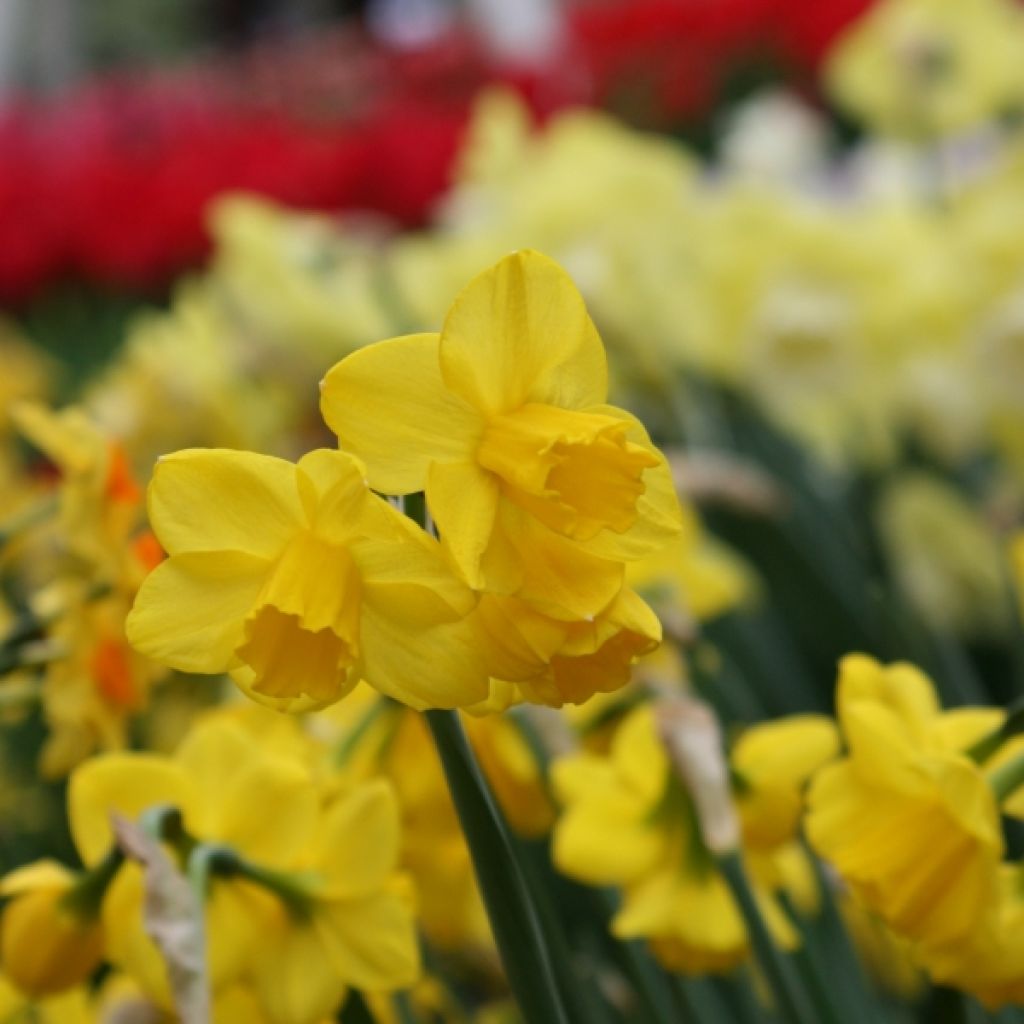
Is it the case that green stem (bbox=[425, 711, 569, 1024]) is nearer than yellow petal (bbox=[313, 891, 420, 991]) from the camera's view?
Yes

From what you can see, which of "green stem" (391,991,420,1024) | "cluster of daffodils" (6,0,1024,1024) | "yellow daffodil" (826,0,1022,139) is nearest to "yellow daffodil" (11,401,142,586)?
"cluster of daffodils" (6,0,1024,1024)

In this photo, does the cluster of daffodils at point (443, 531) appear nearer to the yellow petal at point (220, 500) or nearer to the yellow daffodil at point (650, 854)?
the yellow petal at point (220, 500)

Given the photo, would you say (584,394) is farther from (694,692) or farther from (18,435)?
(18,435)

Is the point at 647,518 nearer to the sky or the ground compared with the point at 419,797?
nearer to the sky

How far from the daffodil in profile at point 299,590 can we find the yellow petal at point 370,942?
0.16 metres

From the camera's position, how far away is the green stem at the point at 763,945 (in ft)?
2.20

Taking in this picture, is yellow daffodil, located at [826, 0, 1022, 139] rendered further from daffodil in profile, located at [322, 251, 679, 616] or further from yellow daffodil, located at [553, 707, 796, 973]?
daffodil in profile, located at [322, 251, 679, 616]

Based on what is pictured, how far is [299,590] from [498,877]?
0.12m

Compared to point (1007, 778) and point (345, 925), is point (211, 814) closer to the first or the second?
point (345, 925)

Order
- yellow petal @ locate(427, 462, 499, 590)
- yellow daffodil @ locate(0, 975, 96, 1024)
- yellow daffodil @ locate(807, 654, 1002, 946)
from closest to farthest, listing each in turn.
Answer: yellow petal @ locate(427, 462, 499, 590), yellow daffodil @ locate(807, 654, 1002, 946), yellow daffodil @ locate(0, 975, 96, 1024)

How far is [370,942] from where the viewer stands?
66 centimetres

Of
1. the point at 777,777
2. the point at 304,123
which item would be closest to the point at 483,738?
the point at 777,777

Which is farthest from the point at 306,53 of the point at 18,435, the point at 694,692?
the point at 694,692

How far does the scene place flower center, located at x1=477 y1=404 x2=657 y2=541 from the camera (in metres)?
0.50
